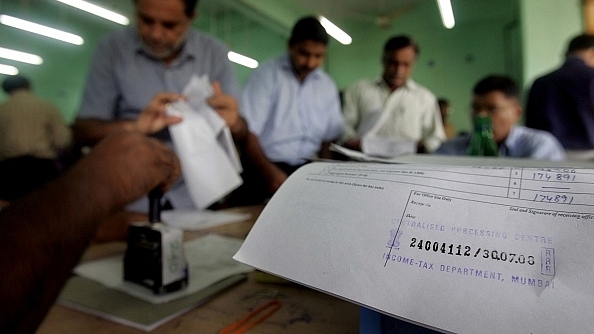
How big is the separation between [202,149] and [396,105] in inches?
62.9

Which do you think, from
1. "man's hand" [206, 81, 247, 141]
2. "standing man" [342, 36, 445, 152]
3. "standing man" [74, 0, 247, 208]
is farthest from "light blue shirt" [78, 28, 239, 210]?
"standing man" [342, 36, 445, 152]

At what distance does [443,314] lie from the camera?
0.21 meters

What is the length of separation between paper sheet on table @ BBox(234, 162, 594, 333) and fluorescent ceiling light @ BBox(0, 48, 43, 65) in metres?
7.35

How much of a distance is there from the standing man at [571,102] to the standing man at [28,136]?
332 cm

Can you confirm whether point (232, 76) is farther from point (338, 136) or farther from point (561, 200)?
point (561, 200)

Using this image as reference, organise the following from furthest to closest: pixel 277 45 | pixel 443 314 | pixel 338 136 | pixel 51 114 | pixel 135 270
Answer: pixel 277 45
pixel 51 114
pixel 338 136
pixel 135 270
pixel 443 314

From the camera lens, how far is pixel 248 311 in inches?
15.8

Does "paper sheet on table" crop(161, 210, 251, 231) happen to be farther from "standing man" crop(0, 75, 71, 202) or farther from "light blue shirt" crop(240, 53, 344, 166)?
"standing man" crop(0, 75, 71, 202)

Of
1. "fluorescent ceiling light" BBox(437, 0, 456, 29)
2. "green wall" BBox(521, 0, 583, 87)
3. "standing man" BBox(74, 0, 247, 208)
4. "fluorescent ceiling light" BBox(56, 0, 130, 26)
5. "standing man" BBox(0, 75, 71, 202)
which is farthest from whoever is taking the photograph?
"fluorescent ceiling light" BBox(437, 0, 456, 29)

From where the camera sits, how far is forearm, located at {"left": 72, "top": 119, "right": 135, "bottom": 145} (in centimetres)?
100

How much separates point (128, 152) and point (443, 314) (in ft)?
1.43

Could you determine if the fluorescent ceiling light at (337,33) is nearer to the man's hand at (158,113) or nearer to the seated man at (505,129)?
the seated man at (505,129)

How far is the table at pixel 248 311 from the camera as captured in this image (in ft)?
1.19

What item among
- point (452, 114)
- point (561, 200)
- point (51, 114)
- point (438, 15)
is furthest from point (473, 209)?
point (438, 15)
